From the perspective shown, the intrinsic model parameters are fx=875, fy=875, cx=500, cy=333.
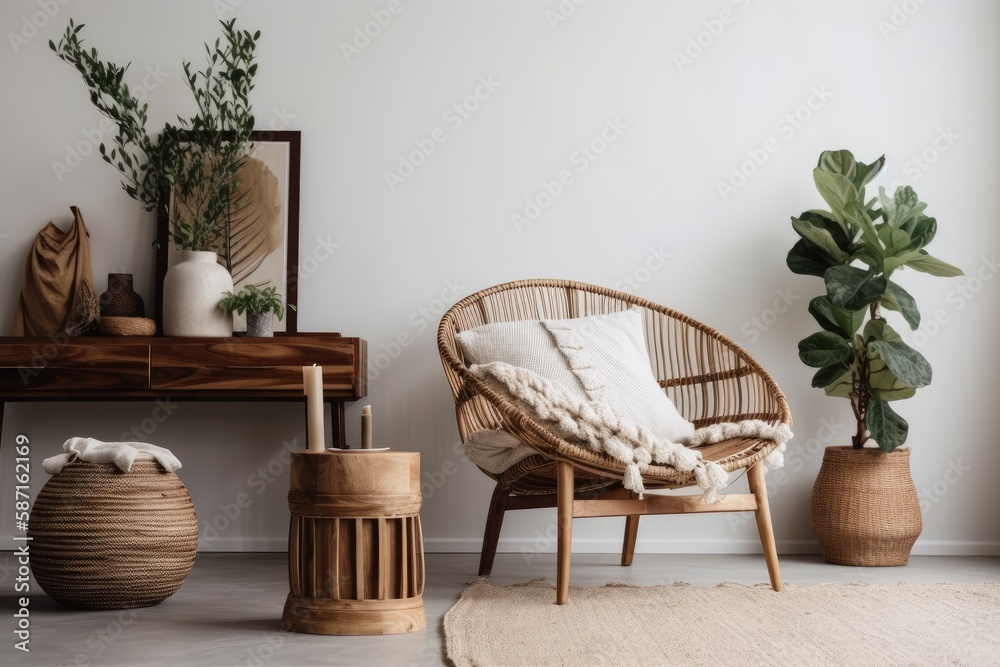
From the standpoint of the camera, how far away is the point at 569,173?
3037 millimetres

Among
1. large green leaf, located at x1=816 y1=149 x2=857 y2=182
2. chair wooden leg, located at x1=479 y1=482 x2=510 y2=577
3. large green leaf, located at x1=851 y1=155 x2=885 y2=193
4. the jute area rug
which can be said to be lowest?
the jute area rug

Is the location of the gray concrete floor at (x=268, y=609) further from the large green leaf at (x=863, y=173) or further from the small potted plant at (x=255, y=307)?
the large green leaf at (x=863, y=173)

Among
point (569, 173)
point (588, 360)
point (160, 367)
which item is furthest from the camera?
point (569, 173)

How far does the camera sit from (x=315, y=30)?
304 centimetres

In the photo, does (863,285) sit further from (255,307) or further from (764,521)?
(255,307)

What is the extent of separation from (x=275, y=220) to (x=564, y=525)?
156cm

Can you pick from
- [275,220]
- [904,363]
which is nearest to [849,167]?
[904,363]

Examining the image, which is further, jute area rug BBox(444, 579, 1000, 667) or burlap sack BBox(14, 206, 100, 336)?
burlap sack BBox(14, 206, 100, 336)

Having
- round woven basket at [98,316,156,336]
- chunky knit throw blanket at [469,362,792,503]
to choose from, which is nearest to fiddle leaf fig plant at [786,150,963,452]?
chunky knit throw blanket at [469,362,792,503]

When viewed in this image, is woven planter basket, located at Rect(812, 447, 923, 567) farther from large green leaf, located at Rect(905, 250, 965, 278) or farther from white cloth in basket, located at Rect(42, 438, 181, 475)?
white cloth in basket, located at Rect(42, 438, 181, 475)

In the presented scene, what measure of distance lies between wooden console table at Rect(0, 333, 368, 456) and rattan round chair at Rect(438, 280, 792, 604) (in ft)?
1.53

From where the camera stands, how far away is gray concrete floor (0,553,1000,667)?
1.53 m

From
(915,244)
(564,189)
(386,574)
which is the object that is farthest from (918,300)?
(386,574)

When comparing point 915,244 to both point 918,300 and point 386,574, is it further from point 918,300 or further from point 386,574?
point 386,574
